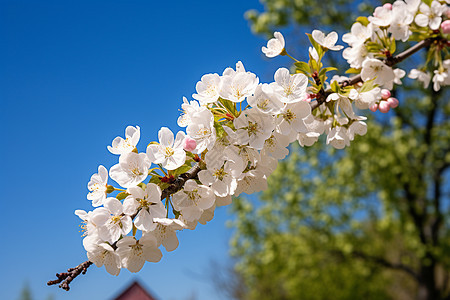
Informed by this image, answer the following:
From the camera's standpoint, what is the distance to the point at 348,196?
27.8 feet

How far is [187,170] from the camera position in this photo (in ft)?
4.94

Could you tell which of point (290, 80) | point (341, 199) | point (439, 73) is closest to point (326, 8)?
point (341, 199)

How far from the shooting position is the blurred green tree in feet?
27.3

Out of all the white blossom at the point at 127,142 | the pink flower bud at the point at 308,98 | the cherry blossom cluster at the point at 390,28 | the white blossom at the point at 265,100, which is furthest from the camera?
the cherry blossom cluster at the point at 390,28

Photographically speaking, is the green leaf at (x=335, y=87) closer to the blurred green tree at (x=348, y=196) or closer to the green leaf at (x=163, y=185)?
the green leaf at (x=163, y=185)

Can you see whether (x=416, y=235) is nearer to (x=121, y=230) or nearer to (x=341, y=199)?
(x=341, y=199)

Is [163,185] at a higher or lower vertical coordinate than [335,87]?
higher

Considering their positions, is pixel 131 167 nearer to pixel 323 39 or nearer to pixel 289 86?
pixel 289 86

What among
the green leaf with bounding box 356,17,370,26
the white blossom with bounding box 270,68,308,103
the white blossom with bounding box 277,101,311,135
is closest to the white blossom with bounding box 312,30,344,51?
the green leaf with bounding box 356,17,370,26

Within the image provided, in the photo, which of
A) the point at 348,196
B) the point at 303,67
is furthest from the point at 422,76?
the point at 348,196

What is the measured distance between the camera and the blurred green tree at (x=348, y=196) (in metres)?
8.31

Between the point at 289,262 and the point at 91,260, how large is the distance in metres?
7.67

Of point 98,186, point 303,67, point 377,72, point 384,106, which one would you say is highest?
point 98,186

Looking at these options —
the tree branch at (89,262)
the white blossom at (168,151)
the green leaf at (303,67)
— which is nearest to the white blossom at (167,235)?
the tree branch at (89,262)
